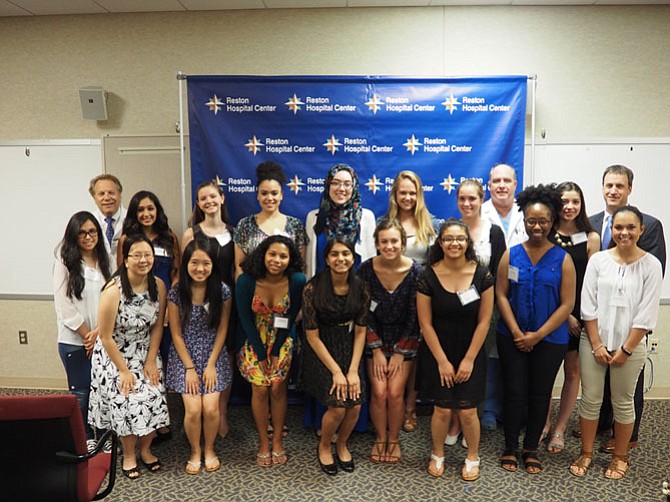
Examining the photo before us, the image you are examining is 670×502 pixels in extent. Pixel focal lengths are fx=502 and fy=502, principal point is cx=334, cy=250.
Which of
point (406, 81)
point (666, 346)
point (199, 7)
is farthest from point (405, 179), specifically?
point (666, 346)

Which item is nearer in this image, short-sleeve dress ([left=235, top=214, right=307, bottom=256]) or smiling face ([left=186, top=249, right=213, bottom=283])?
smiling face ([left=186, top=249, right=213, bottom=283])

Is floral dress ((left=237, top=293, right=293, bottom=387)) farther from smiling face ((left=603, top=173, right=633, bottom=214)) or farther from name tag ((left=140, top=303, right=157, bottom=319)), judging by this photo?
smiling face ((left=603, top=173, right=633, bottom=214))

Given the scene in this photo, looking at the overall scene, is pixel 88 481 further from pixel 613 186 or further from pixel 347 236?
pixel 613 186

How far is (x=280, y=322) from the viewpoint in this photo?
2.83 m

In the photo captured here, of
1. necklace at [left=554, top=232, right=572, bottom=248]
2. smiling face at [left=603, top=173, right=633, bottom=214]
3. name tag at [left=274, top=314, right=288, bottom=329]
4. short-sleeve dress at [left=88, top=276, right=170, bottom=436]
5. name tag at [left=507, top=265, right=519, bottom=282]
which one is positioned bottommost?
short-sleeve dress at [left=88, top=276, right=170, bottom=436]

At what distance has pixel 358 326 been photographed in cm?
281

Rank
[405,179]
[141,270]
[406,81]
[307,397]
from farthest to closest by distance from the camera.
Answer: [406,81] < [307,397] < [405,179] < [141,270]

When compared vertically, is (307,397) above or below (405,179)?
below

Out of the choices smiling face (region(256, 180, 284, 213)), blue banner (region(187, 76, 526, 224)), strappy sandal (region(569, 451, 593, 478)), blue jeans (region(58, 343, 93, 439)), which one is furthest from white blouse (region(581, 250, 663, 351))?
blue jeans (region(58, 343, 93, 439))

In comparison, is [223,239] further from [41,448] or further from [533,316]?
[533,316]

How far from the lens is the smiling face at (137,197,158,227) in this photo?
315 cm

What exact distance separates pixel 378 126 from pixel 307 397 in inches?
76.7

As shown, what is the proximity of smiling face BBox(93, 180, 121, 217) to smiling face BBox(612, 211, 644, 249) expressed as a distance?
3032mm

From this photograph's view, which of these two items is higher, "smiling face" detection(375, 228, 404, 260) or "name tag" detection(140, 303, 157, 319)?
"smiling face" detection(375, 228, 404, 260)
